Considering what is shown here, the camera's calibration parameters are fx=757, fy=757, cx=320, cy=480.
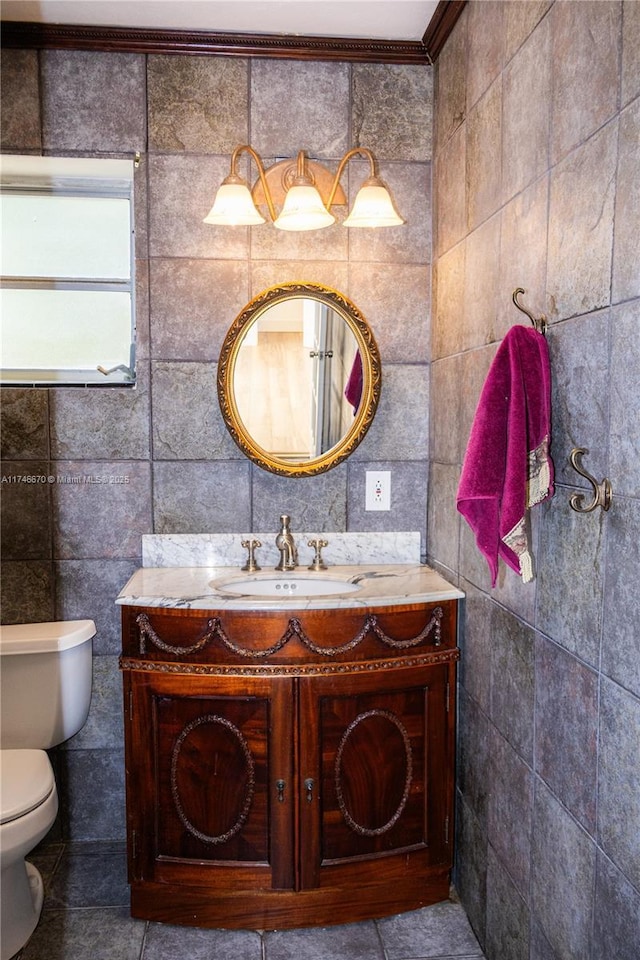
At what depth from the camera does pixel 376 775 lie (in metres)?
2.01

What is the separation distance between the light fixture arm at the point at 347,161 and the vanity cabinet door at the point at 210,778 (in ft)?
4.70

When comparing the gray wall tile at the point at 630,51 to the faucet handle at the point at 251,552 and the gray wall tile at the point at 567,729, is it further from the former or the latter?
the faucet handle at the point at 251,552

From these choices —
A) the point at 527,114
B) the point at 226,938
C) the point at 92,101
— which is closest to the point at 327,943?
the point at 226,938

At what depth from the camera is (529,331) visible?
1.50 meters

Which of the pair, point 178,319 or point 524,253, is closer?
point 524,253

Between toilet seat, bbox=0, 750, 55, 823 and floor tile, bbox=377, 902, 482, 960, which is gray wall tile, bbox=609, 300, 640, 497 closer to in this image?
floor tile, bbox=377, 902, 482, 960

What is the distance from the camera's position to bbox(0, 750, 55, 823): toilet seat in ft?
5.86

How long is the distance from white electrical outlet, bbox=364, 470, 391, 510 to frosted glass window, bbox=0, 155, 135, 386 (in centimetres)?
82

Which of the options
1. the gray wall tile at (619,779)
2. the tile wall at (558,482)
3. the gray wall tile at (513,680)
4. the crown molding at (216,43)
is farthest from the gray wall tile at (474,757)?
the crown molding at (216,43)

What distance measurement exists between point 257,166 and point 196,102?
0.85ft

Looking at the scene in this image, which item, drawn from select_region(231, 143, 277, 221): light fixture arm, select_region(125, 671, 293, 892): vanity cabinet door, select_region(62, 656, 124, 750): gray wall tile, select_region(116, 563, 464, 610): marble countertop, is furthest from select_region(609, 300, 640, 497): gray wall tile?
select_region(62, 656, 124, 750): gray wall tile

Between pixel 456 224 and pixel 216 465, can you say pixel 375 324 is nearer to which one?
pixel 456 224

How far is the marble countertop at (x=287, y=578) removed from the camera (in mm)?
1930

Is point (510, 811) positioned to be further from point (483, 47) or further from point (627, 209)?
point (483, 47)
